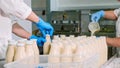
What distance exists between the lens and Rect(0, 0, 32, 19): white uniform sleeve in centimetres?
158

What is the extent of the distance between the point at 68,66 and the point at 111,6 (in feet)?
9.98

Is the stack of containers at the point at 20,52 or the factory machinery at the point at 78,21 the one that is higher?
the factory machinery at the point at 78,21

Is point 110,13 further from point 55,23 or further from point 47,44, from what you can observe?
point 47,44

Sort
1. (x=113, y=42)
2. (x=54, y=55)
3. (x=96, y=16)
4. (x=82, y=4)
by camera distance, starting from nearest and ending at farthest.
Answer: (x=54, y=55)
(x=113, y=42)
(x=96, y=16)
(x=82, y=4)

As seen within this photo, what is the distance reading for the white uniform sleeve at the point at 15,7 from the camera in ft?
5.17

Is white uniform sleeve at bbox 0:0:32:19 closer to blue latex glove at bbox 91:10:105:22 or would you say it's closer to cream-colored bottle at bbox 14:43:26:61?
cream-colored bottle at bbox 14:43:26:61

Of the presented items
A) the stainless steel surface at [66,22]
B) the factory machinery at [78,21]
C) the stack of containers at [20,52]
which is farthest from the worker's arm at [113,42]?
the stainless steel surface at [66,22]

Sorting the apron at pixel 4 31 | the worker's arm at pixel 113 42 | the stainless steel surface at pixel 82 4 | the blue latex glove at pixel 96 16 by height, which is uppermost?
the stainless steel surface at pixel 82 4

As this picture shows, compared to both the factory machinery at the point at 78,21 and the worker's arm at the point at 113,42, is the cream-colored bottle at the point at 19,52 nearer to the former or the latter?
the worker's arm at the point at 113,42

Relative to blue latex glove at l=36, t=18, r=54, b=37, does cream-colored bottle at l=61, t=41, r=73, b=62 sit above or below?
below

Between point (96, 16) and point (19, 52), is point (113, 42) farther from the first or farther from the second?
point (19, 52)

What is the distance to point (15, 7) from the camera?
1.59 metres

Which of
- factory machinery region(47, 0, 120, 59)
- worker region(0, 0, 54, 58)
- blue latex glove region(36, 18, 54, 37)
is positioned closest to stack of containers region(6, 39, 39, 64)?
worker region(0, 0, 54, 58)

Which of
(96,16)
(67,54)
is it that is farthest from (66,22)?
(67,54)
